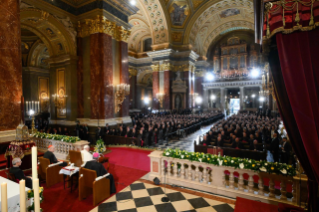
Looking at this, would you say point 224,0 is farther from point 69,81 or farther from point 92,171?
point 92,171

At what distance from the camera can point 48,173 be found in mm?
5035

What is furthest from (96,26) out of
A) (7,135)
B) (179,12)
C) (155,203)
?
(179,12)

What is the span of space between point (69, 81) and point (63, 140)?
6.12m

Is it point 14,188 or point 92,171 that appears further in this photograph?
point 92,171

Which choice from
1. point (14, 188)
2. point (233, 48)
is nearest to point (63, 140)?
point (14, 188)

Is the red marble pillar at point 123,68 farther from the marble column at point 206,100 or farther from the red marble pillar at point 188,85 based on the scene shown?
the marble column at point 206,100

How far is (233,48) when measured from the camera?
1342 inches

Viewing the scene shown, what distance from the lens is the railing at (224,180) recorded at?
4005mm

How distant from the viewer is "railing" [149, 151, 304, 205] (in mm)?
4005

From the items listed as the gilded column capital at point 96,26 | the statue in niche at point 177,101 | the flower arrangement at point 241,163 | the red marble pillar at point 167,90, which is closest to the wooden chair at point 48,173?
the flower arrangement at point 241,163

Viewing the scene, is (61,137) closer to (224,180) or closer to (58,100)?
(58,100)

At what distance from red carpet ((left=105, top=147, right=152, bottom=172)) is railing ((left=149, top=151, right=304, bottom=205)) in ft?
3.97

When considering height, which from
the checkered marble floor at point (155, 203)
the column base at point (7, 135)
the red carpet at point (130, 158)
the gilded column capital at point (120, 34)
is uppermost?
the gilded column capital at point (120, 34)

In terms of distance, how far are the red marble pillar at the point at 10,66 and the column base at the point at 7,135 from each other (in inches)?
5.7
